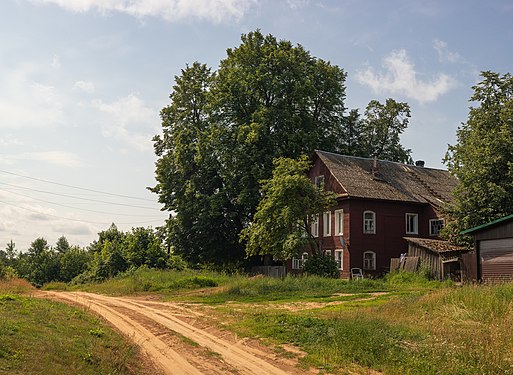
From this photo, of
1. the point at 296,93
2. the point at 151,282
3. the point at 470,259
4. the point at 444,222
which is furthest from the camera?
the point at 296,93

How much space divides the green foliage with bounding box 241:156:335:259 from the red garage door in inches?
420

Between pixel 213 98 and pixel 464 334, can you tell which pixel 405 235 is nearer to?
pixel 213 98

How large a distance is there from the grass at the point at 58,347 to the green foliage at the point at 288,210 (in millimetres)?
20198

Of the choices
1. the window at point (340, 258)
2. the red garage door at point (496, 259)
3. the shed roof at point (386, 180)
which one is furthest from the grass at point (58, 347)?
the shed roof at point (386, 180)

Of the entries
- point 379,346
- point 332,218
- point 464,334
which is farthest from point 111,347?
point 332,218

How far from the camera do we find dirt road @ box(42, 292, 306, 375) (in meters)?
11.8

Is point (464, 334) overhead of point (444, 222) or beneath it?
beneath

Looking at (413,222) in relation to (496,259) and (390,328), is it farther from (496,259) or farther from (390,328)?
(390,328)

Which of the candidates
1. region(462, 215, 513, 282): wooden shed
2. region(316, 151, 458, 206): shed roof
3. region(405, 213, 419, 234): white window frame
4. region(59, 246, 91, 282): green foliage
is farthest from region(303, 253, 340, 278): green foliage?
region(59, 246, 91, 282): green foliage

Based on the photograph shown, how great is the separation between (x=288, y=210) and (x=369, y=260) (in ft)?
32.6

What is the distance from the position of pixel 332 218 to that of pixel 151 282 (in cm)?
1566

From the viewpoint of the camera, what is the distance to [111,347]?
1288 cm

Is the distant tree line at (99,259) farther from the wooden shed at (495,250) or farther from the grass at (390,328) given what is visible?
the wooden shed at (495,250)

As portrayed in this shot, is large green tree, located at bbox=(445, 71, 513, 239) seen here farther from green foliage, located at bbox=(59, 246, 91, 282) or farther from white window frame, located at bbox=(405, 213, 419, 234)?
green foliage, located at bbox=(59, 246, 91, 282)
